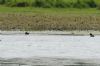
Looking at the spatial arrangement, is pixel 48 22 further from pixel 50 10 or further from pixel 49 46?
pixel 49 46

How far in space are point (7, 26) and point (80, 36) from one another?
530 centimetres

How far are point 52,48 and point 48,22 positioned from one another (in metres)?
10.8

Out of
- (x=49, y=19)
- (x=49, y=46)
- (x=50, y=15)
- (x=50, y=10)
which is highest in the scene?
(x=49, y=46)

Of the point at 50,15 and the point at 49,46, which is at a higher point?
the point at 49,46

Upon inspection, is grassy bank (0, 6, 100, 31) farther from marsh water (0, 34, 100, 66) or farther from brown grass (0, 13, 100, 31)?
marsh water (0, 34, 100, 66)

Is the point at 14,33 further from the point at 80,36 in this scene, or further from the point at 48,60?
the point at 48,60

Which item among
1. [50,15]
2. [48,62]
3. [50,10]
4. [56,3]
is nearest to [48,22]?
[50,15]

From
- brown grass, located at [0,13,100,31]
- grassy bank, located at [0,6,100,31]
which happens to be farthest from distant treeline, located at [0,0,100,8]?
brown grass, located at [0,13,100,31]

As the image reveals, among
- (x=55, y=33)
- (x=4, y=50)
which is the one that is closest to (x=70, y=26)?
(x=55, y=33)

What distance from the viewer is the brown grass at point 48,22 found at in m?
32.2

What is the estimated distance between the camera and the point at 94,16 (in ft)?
121

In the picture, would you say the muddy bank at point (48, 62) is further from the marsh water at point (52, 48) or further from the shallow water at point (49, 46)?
the shallow water at point (49, 46)

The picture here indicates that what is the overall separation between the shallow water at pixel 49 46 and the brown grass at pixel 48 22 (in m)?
3.63

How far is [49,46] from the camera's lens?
78.7 ft
